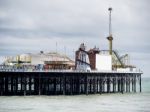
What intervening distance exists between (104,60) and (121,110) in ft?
145

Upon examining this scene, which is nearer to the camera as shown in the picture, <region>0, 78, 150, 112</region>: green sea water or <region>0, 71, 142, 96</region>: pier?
<region>0, 78, 150, 112</region>: green sea water

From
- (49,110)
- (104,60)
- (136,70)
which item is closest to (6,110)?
(49,110)

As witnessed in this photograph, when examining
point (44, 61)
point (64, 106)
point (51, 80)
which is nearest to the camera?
point (64, 106)

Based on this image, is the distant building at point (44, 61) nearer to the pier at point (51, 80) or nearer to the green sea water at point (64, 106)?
the pier at point (51, 80)

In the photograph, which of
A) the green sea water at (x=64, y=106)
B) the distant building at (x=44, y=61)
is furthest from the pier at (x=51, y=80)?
the green sea water at (x=64, y=106)

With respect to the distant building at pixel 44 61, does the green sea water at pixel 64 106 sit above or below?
below

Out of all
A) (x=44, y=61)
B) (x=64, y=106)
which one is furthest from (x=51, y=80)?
(x=64, y=106)

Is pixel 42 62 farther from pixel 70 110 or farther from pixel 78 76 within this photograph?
pixel 70 110

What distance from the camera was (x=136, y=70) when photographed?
113 m

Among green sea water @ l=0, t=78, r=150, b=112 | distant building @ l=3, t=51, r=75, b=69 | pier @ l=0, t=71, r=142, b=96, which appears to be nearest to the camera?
green sea water @ l=0, t=78, r=150, b=112

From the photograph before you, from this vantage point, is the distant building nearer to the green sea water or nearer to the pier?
the pier

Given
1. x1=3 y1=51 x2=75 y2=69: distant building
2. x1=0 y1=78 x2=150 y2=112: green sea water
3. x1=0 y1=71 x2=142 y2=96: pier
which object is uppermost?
x1=3 y1=51 x2=75 y2=69: distant building

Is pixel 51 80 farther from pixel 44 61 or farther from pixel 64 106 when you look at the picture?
pixel 64 106

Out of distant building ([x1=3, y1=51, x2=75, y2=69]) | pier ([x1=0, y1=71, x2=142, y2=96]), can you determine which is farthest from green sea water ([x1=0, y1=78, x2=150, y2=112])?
distant building ([x1=3, y1=51, x2=75, y2=69])
